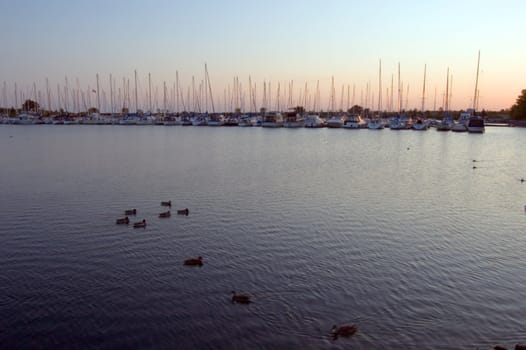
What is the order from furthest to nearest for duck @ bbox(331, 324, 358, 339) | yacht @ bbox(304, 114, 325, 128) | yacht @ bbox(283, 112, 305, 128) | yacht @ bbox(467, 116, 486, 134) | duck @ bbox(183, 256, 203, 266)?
yacht @ bbox(304, 114, 325, 128)
yacht @ bbox(283, 112, 305, 128)
yacht @ bbox(467, 116, 486, 134)
duck @ bbox(183, 256, 203, 266)
duck @ bbox(331, 324, 358, 339)

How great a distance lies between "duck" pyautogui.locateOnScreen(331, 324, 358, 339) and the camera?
505 inches

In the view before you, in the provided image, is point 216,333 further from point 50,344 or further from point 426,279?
point 426,279

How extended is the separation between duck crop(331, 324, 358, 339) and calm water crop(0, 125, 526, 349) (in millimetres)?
232

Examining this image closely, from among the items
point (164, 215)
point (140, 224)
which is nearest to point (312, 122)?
point (164, 215)

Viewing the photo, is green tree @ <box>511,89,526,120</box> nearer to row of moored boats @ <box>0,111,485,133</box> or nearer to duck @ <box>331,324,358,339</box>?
row of moored boats @ <box>0,111,485,133</box>

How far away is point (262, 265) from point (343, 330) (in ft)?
19.6

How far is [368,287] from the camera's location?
16312 mm

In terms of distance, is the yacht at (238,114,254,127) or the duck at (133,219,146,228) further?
the yacht at (238,114,254,127)

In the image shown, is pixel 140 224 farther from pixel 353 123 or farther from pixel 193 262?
pixel 353 123

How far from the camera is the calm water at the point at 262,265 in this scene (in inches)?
519

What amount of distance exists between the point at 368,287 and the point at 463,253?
6.53 metres

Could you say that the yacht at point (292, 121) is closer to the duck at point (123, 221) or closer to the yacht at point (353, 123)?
the yacht at point (353, 123)

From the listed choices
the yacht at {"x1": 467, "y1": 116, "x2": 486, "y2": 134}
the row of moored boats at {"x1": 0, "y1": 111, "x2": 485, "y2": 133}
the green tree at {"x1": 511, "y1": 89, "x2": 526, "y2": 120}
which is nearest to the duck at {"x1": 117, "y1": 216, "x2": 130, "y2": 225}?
the yacht at {"x1": 467, "y1": 116, "x2": 486, "y2": 134}

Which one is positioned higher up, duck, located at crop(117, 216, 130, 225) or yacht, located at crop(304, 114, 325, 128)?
yacht, located at crop(304, 114, 325, 128)
